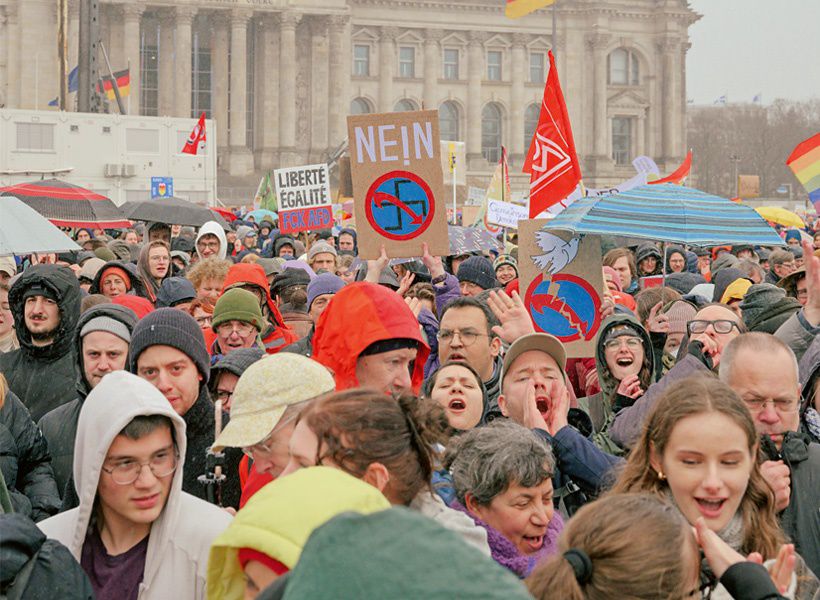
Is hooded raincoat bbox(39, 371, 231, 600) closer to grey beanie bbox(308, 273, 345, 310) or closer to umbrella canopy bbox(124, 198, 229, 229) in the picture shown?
grey beanie bbox(308, 273, 345, 310)

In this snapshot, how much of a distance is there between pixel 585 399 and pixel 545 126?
8.78ft

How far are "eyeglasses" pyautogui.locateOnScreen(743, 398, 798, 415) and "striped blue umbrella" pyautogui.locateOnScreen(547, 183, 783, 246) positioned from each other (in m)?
2.60

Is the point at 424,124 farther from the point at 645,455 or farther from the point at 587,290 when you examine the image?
the point at 645,455

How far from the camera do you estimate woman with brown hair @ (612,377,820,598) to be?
3.49 metres

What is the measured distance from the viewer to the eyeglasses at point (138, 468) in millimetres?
3521

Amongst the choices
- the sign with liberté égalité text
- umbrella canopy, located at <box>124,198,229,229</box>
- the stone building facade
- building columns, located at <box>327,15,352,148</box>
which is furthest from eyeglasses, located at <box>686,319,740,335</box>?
building columns, located at <box>327,15,352,148</box>

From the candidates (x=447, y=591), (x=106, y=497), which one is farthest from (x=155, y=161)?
(x=447, y=591)

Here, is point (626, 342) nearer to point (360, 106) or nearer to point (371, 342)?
point (371, 342)

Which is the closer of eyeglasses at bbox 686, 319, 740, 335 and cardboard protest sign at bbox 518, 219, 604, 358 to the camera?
eyeglasses at bbox 686, 319, 740, 335

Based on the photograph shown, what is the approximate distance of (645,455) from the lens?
3.69 metres

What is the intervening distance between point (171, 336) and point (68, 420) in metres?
0.70

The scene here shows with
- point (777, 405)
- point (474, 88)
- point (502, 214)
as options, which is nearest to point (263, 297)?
point (777, 405)

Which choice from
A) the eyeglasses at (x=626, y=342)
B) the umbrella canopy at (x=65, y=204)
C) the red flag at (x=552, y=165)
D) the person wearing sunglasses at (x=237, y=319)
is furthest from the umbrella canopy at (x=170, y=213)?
the eyeglasses at (x=626, y=342)

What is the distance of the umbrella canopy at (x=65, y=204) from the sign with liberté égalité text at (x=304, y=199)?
2.21m
